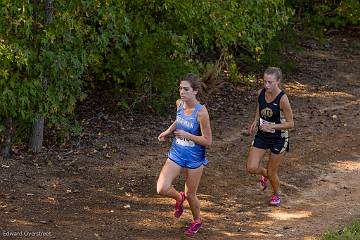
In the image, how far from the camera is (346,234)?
6.73m

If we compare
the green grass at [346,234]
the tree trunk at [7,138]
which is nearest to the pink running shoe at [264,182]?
the green grass at [346,234]

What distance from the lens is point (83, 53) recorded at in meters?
8.67

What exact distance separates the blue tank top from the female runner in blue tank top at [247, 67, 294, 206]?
113cm

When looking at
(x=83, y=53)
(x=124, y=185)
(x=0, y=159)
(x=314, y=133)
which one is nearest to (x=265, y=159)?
(x=314, y=133)

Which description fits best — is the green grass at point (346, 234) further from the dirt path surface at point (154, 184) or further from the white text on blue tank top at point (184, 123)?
the white text on blue tank top at point (184, 123)

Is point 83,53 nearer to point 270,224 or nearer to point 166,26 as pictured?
point 166,26

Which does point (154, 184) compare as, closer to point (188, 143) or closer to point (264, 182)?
point (264, 182)

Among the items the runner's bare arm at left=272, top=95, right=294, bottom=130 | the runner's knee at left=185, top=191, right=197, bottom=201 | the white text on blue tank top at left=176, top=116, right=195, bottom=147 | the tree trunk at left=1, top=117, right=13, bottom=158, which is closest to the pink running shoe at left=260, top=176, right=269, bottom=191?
the runner's bare arm at left=272, top=95, right=294, bottom=130

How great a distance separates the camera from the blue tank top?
6.59m

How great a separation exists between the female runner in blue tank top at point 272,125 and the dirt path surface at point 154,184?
19.2 inches

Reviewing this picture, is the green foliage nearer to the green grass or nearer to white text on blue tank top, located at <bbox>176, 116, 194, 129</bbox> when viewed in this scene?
white text on blue tank top, located at <bbox>176, 116, 194, 129</bbox>

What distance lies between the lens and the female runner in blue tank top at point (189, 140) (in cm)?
653

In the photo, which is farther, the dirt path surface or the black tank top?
the black tank top

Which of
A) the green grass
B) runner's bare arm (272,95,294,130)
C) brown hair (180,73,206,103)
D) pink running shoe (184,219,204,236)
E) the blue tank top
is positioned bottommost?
pink running shoe (184,219,204,236)
